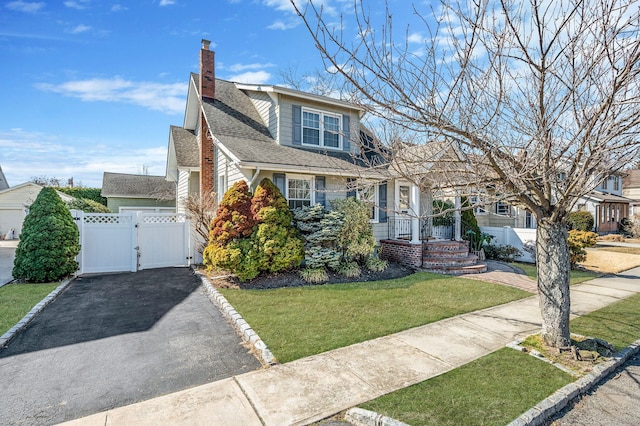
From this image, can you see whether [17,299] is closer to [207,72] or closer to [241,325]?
[241,325]

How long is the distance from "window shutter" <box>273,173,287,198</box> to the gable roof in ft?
1.68

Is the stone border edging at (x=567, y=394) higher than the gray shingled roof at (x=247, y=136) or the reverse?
the reverse

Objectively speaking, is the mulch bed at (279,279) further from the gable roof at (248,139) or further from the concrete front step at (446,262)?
the gable roof at (248,139)

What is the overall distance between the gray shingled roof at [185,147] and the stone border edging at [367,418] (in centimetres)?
1259

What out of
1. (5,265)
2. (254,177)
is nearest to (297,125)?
(254,177)

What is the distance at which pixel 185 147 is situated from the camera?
48.2 feet

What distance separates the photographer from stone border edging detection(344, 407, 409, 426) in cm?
304

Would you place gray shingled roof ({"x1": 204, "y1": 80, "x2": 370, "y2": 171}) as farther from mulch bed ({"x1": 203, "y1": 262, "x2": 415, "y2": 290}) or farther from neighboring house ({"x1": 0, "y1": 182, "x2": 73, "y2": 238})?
neighboring house ({"x1": 0, "y1": 182, "x2": 73, "y2": 238})

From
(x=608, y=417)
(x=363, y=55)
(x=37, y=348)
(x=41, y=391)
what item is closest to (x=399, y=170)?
(x=363, y=55)

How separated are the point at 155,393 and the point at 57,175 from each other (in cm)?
4457

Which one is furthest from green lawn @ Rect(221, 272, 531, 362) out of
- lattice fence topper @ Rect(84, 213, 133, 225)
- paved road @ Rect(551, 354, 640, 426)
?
lattice fence topper @ Rect(84, 213, 133, 225)

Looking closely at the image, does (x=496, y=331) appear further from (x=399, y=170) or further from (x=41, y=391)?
(x=41, y=391)

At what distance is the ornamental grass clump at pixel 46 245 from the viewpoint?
8.51 meters

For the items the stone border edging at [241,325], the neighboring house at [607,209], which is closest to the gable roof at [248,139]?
the stone border edging at [241,325]
